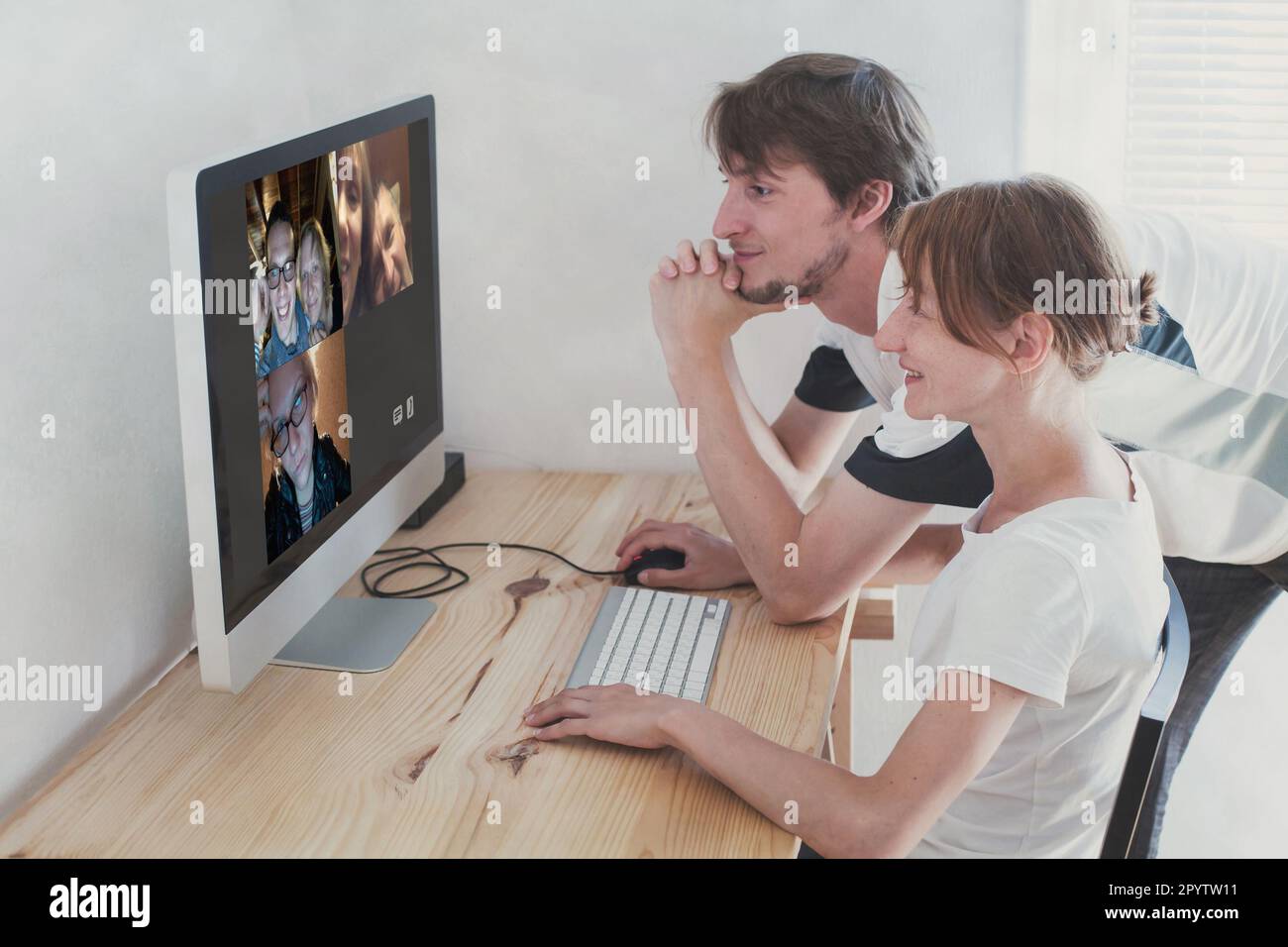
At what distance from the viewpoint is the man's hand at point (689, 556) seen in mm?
1479

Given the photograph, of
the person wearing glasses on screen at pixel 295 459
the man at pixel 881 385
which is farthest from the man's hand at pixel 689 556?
the person wearing glasses on screen at pixel 295 459

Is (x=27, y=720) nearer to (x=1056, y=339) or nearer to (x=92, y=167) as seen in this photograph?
(x=92, y=167)

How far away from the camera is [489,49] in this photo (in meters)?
1.76

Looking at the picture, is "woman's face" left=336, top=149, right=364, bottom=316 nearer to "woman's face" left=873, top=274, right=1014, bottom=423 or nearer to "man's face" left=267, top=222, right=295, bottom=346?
"man's face" left=267, top=222, right=295, bottom=346

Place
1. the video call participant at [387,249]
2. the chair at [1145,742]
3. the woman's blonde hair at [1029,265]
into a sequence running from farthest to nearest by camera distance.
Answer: the video call participant at [387,249]
the woman's blonde hair at [1029,265]
the chair at [1145,742]

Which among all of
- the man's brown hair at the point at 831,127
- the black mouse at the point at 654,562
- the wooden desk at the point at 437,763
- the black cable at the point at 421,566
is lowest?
the wooden desk at the point at 437,763

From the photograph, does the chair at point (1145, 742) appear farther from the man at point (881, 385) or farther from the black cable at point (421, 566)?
the black cable at point (421, 566)

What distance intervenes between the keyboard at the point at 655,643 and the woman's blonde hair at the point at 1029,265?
1.39 ft

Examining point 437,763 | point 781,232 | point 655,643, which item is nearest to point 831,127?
point 781,232

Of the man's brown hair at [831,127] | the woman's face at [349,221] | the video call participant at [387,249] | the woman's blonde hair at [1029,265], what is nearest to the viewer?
the woman's blonde hair at [1029,265]

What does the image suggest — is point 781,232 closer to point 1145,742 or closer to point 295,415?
point 295,415

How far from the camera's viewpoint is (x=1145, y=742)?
96cm

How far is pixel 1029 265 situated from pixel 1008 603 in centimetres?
29

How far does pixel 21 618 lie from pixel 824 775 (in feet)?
2.34
